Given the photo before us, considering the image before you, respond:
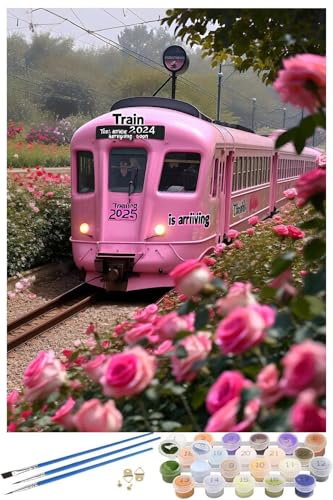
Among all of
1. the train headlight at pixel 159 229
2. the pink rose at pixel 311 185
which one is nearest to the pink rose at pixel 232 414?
the pink rose at pixel 311 185

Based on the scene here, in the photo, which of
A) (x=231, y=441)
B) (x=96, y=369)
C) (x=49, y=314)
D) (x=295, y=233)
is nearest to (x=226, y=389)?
(x=96, y=369)

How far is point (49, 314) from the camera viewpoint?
4.25 meters

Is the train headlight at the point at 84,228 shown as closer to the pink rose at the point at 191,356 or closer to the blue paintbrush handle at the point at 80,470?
the blue paintbrush handle at the point at 80,470

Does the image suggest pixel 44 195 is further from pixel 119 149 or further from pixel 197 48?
pixel 197 48

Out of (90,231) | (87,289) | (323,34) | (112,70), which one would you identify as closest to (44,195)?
(90,231)

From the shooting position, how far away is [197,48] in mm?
2842

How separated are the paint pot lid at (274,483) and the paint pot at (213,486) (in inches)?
5.1

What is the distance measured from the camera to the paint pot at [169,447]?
6.07 ft

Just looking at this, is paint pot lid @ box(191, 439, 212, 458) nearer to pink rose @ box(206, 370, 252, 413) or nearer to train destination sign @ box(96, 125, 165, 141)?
pink rose @ box(206, 370, 252, 413)

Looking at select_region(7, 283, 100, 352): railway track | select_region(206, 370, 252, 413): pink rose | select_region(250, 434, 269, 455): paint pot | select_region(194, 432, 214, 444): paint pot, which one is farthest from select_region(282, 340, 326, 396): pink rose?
select_region(7, 283, 100, 352): railway track

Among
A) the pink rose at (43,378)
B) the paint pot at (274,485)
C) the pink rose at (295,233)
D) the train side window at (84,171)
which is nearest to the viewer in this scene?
the pink rose at (43,378)

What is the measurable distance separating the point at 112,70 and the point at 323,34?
1289 mm

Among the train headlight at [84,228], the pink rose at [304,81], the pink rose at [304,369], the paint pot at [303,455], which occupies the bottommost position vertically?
the paint pot at [303,455]

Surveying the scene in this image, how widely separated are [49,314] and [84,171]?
1.54 metres
